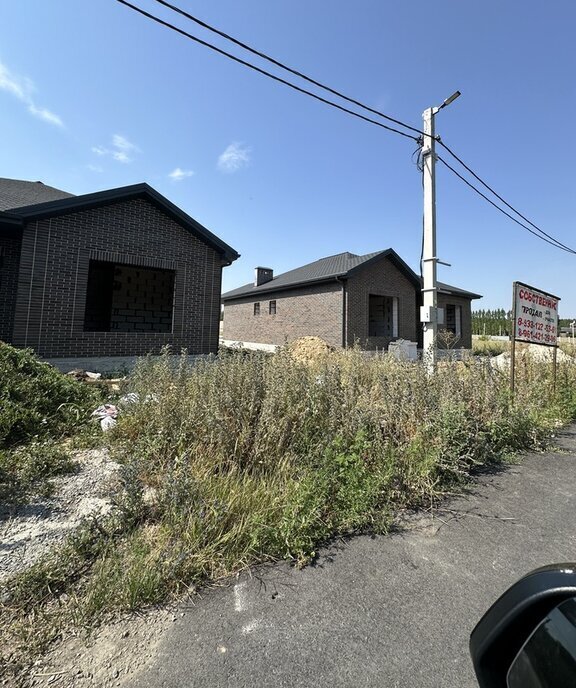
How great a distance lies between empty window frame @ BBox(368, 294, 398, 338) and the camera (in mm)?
17500

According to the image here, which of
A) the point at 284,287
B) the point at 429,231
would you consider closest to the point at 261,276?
the point at 284,287

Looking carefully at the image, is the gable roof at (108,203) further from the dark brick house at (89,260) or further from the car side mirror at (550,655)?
the car side mirror at (550,655)

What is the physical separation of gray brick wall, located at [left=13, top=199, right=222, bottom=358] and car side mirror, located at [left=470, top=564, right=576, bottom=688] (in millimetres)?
9582

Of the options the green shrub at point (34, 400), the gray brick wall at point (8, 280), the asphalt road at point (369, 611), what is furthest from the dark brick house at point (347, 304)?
the asphalt road at point (369, 611)

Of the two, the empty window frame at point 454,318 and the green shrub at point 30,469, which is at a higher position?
the empty window frame at point 454,318

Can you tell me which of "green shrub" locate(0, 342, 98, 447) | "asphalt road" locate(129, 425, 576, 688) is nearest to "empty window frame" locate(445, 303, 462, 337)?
"asphalt road" locate(129, 425, 576, 688)

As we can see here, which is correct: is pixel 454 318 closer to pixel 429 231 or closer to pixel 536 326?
pixel 536 326

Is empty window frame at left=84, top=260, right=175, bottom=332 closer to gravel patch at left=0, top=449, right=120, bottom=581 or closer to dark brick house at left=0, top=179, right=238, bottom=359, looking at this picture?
dark brick house at left=0, top=179, right=238, bottom=359

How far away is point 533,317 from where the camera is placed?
21.0 feet

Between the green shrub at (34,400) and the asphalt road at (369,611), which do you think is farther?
the green shrub at (34,400)

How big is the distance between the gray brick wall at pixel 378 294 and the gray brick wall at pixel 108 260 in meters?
6.82

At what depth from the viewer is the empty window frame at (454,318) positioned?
20969 mm

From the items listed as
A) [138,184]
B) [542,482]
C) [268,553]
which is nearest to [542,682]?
[268,553]

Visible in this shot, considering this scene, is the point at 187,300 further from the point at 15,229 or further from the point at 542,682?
the point at 542,682
